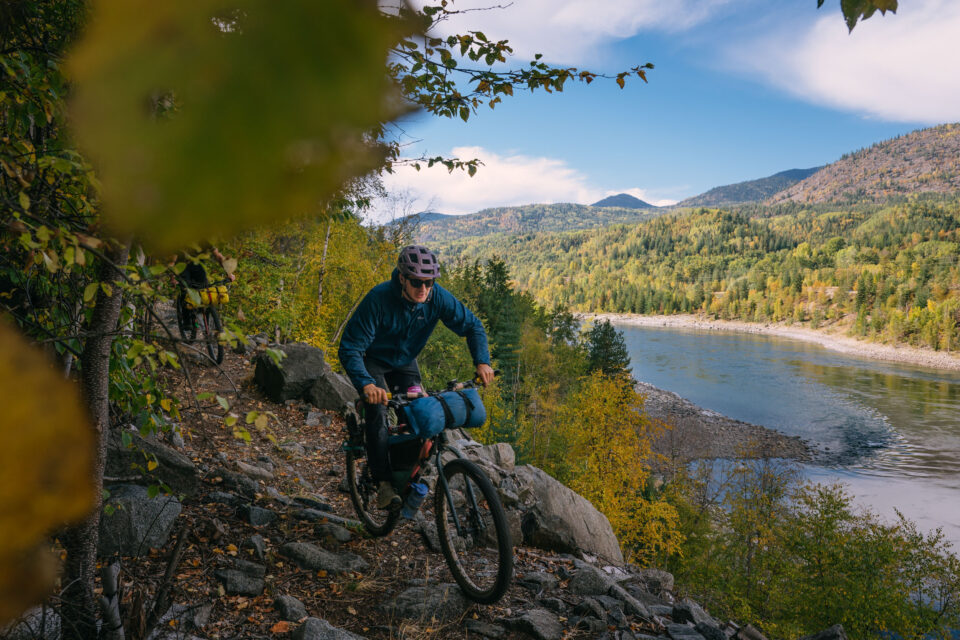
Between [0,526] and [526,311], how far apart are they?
209 ft

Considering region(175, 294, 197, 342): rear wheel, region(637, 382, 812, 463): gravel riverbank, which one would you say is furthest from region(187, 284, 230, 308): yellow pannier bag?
region(637, 382, 812, 463): gravel riverbank

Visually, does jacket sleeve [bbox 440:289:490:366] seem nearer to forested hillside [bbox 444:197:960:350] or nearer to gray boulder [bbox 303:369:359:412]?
gray boulder [bbox 303:369:359:412]

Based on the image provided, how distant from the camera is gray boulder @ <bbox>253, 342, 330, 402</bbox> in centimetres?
1025

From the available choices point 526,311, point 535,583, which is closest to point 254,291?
point 535,583

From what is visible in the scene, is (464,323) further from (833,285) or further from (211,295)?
(833,285)

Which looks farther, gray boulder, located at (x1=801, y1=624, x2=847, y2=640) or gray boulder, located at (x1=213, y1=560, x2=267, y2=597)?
gray boulder, located at (x1=801, y1=624, x2=847, y2=640)

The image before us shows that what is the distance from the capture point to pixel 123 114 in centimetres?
22

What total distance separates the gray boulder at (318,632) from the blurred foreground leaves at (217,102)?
3707 mm

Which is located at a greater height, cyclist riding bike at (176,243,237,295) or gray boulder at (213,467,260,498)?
cyclist riding bike at (176,243,237,295)

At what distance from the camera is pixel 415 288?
448cm

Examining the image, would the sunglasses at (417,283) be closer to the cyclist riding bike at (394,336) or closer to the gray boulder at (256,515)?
the cyclist riding bike at (394,336)

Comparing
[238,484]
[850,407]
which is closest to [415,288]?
[238,484]

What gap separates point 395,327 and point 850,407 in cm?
6639

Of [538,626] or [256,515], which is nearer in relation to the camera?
[538,626]
